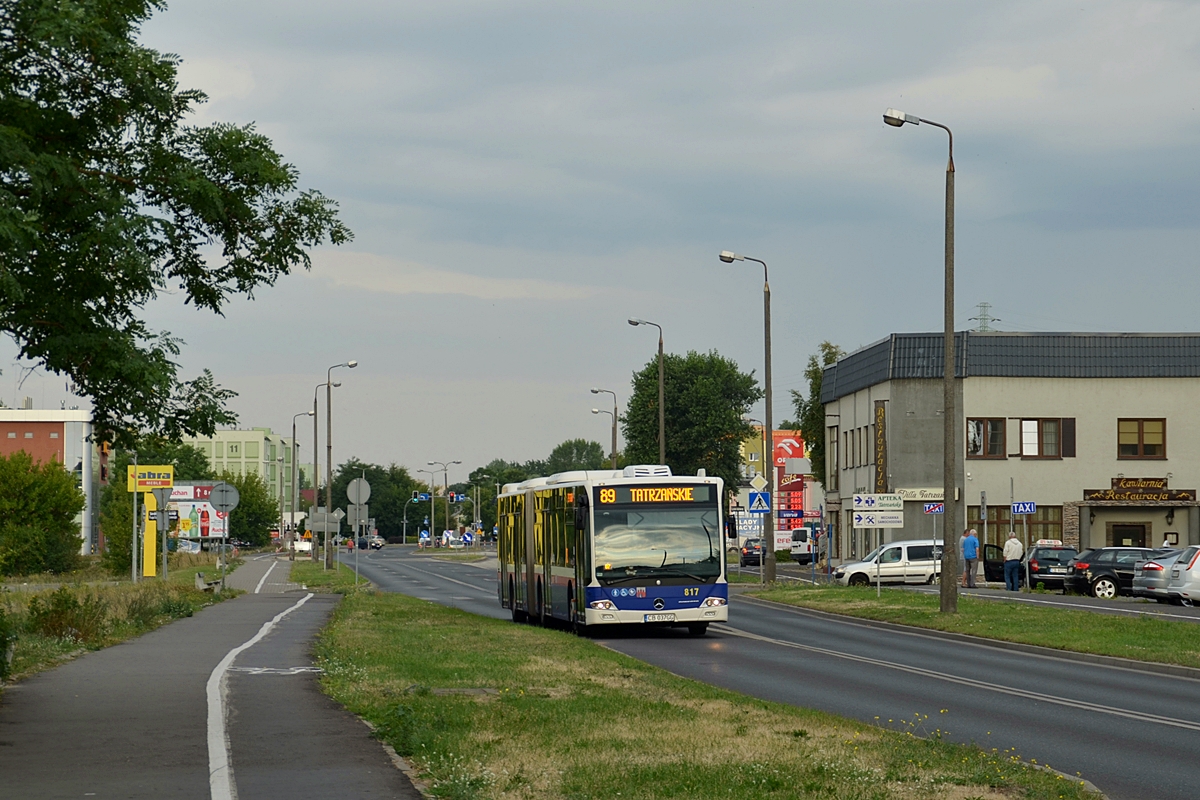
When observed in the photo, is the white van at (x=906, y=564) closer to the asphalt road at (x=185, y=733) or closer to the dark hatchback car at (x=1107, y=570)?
the dark hatchback car at (x=1107, y=570)

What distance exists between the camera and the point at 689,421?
101 metres

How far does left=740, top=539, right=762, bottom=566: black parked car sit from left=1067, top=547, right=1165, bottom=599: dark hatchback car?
33072 mm

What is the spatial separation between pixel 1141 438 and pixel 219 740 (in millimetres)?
59929

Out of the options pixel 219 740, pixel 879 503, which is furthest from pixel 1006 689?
pixel 879 503

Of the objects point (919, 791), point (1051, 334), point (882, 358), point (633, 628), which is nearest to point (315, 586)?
point (633, 628)

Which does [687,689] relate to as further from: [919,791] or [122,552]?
[122,552]

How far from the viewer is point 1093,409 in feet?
219

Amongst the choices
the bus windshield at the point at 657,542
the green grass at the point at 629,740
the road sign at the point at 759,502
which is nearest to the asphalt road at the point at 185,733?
the green grass at the point at 629,740

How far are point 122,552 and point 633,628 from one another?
35.0m

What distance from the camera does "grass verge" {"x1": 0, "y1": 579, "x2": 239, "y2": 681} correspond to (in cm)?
1920

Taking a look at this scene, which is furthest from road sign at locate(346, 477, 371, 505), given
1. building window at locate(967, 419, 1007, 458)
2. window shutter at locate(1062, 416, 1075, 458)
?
window shutter at locate(1062, 416, 1075, 458)

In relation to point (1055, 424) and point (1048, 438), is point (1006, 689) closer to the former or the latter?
point (1048, 438)

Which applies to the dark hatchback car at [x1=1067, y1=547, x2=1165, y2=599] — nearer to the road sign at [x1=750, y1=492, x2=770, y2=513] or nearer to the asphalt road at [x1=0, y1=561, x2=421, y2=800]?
the road sign at [x1=750, y1=492, x2=770, y2=513]

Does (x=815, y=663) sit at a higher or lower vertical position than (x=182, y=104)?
lower
